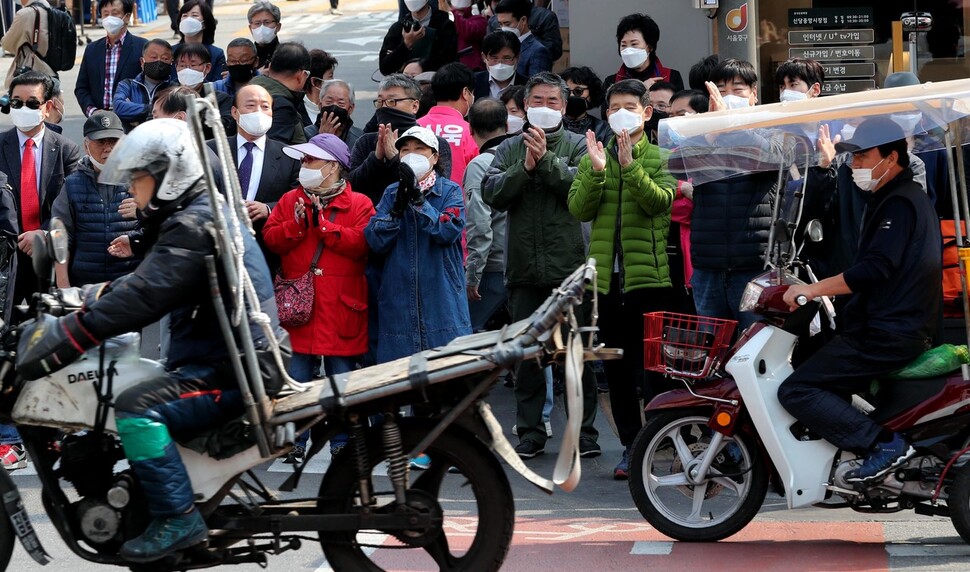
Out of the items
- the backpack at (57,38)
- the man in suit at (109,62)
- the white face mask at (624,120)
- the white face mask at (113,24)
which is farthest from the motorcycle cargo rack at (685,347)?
the backpack at (57,38)

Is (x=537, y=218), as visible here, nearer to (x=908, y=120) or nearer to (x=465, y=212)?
(x=465, y=212)

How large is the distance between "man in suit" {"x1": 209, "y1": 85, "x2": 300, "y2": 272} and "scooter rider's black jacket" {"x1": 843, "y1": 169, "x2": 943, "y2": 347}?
3951 millimetres

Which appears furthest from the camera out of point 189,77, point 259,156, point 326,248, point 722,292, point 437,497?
point 189,77

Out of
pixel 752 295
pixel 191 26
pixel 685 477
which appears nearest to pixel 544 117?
pixel 752 295

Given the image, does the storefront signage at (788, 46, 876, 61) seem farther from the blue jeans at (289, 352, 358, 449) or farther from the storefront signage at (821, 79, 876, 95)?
the blue jeans at (289, 352, 358, 449)

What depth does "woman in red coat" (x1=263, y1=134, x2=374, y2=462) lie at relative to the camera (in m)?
8.55

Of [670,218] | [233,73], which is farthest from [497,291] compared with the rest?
[233,73]

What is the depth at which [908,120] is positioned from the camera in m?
6.59

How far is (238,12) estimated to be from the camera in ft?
96.6

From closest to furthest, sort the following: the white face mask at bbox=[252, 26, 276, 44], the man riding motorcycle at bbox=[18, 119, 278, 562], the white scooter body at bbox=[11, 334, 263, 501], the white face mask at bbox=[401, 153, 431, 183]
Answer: the man riding motorcycle at bbox=[18, 119, 278, 562] → the white scooter body at bbox=[11, 334, 263, 501] → the white face mask at bbox=[401, 153, 431, 183] → the white face mask at bbox=[252, 26, 276, 44]

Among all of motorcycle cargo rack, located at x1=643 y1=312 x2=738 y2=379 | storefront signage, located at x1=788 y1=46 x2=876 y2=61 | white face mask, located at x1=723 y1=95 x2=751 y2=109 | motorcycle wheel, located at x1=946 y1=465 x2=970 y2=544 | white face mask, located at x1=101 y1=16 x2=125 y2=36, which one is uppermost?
white face mask, located at x1=101 y1=16 x2=125 y2=36

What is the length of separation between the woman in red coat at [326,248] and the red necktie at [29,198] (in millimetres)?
2002

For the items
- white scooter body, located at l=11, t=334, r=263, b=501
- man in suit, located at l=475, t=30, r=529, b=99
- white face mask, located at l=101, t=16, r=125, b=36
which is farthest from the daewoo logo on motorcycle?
white face mask, located at l=101, t=16, r=125, b=36

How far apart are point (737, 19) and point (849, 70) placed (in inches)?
40.3
